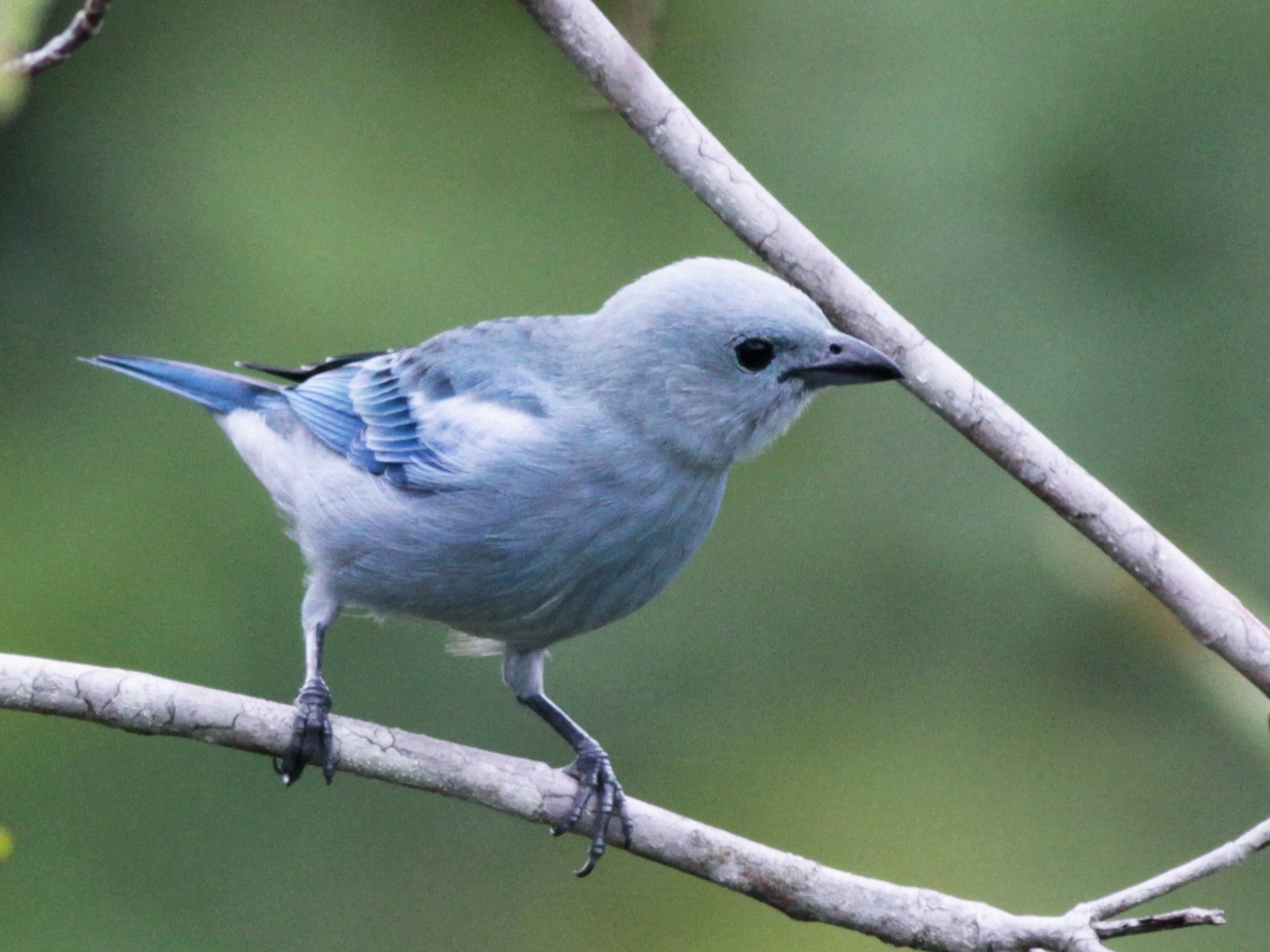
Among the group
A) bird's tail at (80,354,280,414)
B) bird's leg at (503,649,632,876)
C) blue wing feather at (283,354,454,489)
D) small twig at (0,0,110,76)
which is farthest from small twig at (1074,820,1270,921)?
bird's tail at (80,354,280,414)

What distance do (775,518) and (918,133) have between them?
161 centimetres

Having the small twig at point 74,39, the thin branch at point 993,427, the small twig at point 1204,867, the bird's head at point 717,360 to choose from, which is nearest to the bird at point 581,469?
the bird's head at point 717,360

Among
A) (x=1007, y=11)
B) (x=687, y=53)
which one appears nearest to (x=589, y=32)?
(x=687, y=53)

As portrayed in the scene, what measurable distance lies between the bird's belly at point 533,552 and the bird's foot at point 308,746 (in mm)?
391

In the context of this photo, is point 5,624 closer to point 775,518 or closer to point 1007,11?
point 775,518

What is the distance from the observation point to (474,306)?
18.5 ft

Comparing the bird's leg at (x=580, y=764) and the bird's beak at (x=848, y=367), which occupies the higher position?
the bird's beak at (x=848, y=367)

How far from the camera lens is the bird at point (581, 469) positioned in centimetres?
343

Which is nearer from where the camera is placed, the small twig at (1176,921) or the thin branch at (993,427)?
the small twig at (1176,921)

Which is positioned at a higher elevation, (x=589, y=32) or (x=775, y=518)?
(x=775, y=518)

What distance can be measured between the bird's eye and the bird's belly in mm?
309

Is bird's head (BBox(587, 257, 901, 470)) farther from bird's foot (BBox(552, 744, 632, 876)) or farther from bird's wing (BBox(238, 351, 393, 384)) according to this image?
bird's wing (BBox(238, 351, 393, 384))

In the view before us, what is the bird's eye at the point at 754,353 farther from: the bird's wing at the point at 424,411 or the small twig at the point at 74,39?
the small twig at the point at 74,39

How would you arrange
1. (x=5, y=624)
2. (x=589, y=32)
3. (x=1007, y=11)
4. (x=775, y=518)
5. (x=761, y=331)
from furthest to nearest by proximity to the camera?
(x=1007, y=11), (x=775, y=518), (x=5, y=624), (x=761, y=331), (x=589, y=32)
